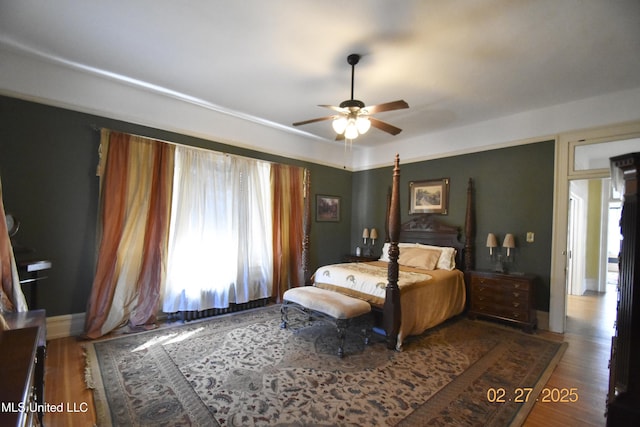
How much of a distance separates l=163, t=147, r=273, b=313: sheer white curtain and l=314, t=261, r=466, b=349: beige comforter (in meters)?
1.19

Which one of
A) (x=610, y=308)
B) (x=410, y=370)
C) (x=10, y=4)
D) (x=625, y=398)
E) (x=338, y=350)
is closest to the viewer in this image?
(x=625, y=398)

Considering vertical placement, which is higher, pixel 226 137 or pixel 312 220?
pixel 226 137

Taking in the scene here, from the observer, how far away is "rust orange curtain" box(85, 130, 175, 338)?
10.5ft

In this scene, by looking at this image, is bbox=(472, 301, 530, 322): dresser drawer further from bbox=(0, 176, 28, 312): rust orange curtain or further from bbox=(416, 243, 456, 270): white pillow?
bbox=(0, 176, 28, 312): rust orange curtain

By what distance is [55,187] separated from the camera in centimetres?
306

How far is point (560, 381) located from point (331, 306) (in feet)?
7.07

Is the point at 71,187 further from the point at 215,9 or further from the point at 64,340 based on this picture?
the point at 215,9

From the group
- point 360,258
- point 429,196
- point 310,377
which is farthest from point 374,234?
point 310,377

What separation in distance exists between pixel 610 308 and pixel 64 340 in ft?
25.9

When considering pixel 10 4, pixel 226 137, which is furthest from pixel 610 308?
pixel 10 4

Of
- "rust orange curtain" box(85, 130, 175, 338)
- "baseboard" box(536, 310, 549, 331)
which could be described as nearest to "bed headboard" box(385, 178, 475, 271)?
"baseboard" box(536, 310, 549, 331)

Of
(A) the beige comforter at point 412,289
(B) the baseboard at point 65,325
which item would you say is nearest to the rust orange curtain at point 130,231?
(B) the baseboard at point 65,325

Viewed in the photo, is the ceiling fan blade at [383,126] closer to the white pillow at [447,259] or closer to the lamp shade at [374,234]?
the white pillow at [447,259]

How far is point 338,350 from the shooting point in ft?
9.48
